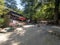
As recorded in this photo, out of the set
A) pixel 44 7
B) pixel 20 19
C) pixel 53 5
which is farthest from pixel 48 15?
pixel 20 19

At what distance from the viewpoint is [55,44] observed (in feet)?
32.6

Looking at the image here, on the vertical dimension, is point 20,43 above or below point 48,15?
above

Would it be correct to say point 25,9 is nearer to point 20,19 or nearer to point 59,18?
point 20,19

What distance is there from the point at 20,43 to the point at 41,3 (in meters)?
21.5

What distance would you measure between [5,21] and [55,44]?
10.8m

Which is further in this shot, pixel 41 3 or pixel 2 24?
pixel 41 3

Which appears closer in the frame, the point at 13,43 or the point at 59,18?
the point at 13,43

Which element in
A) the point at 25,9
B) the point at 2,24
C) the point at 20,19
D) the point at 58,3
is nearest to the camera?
the point at 2,24

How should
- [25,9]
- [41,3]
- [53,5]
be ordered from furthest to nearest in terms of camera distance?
[25,9] → [41,3] → [53,5]

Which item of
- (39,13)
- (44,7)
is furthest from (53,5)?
(39,13)

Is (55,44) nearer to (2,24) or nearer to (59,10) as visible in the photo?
(2,24)

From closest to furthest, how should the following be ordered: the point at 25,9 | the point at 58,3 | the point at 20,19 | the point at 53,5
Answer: the point at 58,3, the point at 53,5, the point at 20,19, the point at 25,9

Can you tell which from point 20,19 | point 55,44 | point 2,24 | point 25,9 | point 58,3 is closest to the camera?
point 55,44

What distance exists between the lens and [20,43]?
10.2m
